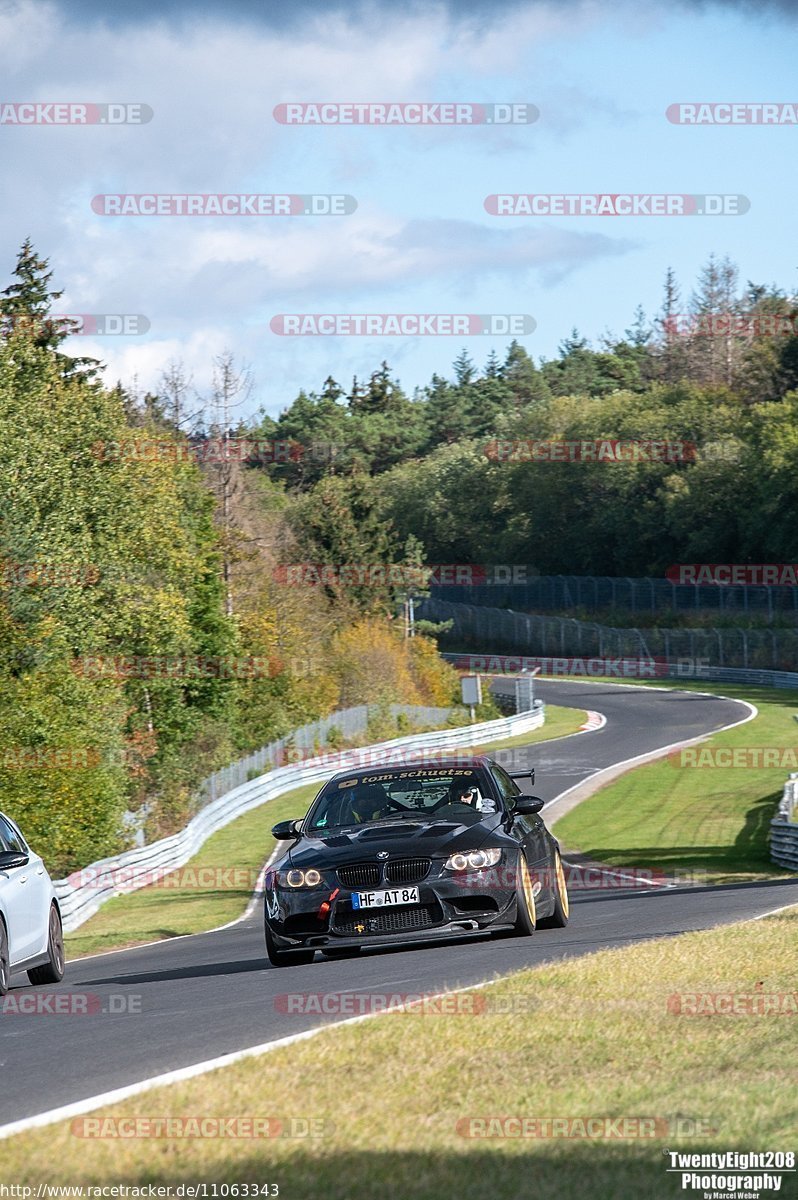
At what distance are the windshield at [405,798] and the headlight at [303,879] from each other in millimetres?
942

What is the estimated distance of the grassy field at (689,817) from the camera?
104 ft

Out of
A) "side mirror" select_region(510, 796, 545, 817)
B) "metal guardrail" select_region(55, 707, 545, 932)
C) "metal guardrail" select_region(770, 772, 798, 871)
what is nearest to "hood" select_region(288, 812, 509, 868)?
"side mirror" select_region(510, 796, 545, 817)

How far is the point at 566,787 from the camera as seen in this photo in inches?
1789

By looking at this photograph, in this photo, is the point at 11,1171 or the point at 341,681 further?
the point at 341,681

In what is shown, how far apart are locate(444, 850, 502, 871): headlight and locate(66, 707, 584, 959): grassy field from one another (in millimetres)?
9760

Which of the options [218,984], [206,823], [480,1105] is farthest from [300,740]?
[480,1105]

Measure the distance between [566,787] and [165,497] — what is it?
21.5 meters

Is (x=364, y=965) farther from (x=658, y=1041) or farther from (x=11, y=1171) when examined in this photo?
(x=11, y=1171)

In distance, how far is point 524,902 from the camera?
12.9 metres

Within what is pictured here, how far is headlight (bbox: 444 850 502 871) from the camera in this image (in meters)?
12.3

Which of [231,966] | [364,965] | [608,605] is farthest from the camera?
[608,605]

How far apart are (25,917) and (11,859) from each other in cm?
70

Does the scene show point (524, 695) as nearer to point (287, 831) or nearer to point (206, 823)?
point (206, 823)

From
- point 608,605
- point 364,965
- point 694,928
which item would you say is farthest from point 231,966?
point 608,605
